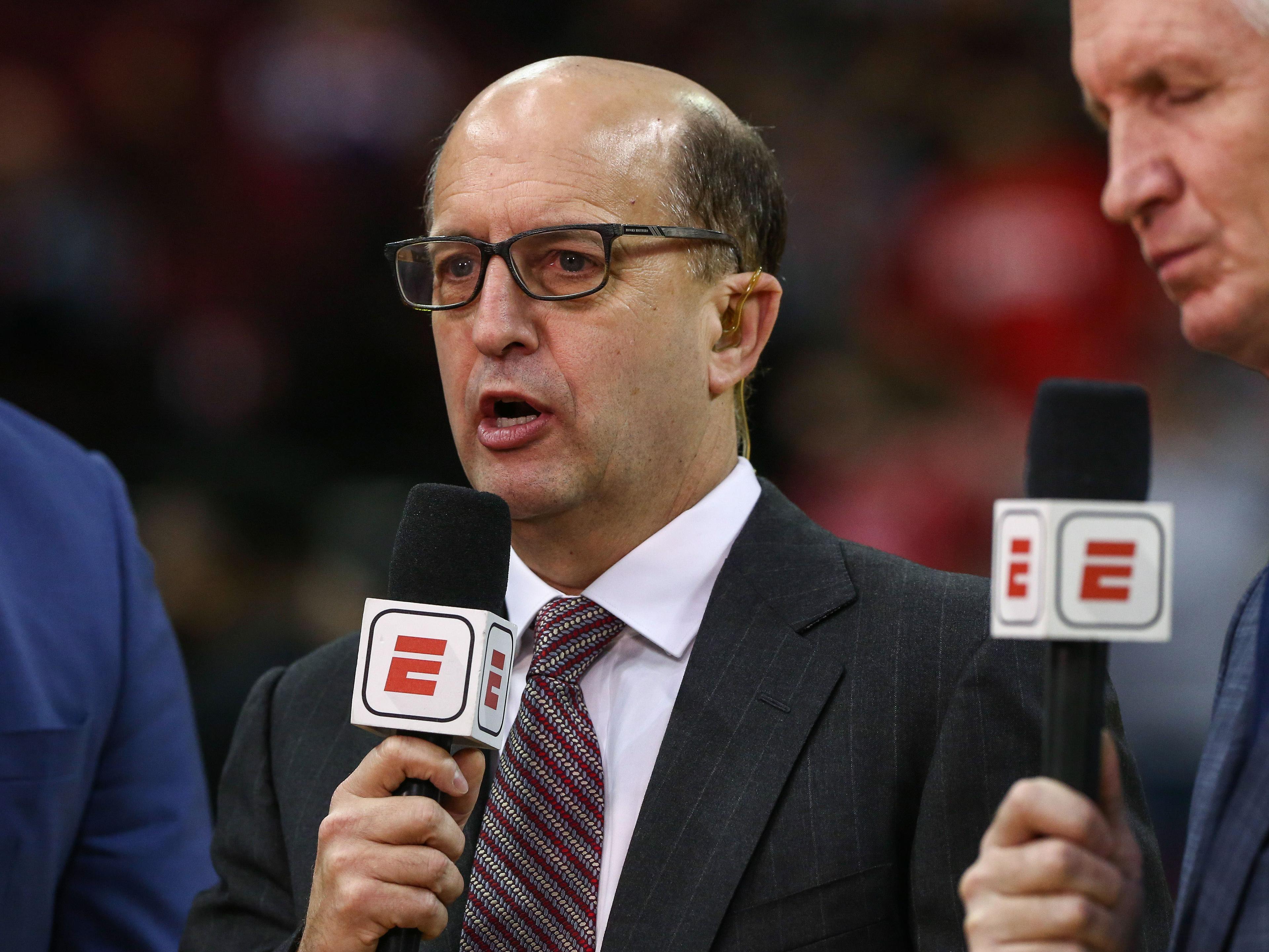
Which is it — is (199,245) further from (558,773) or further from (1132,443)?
(1132,443)

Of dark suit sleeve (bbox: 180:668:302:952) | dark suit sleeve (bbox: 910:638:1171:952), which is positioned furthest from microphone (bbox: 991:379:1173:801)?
dark suit sleeve (bbox: 180:668:302:952)

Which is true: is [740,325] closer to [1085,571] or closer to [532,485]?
[532,485]

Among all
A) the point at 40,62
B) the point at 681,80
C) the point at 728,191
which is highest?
the point at 40,62

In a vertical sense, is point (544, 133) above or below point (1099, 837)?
above

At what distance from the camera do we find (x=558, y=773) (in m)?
1.68

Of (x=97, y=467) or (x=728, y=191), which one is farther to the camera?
(x=97, y=467)

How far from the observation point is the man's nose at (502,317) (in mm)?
1775

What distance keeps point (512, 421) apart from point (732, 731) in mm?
466

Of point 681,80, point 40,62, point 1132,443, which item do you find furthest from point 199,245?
point 1132,443

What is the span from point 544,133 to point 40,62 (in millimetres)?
3330

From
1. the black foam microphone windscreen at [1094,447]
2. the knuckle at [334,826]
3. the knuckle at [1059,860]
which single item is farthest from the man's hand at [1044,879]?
the knuckle at [334,826]

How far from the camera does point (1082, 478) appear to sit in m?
1.08

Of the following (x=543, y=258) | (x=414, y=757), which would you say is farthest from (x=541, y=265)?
(x=414, y=757)

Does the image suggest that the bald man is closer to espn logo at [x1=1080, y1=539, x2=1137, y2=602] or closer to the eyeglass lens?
the eyeglass lens
